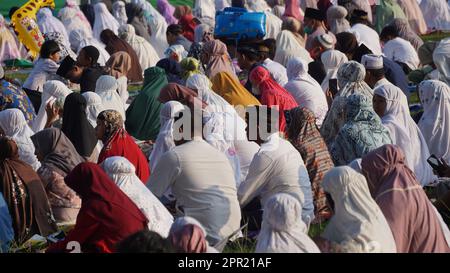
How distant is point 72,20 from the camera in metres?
19.7

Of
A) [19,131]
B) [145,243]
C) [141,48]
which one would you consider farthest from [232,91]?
[145,243]

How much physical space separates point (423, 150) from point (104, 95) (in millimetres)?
3130

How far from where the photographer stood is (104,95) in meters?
11.9

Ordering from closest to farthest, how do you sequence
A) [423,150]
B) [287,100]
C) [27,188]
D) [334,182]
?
[334,182]
[27,188]
[423,150]
[287,100]

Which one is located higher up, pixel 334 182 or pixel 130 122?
pixel 334 182

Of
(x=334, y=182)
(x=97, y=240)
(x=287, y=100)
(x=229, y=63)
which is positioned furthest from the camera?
(x=229, y=63)

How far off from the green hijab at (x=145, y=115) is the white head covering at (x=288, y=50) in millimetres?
3044

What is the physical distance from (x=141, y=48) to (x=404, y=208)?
387 inches

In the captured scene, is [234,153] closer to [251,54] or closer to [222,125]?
[222,125]

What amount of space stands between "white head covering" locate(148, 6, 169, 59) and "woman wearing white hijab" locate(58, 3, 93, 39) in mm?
998

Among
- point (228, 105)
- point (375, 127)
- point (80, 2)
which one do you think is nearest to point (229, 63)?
point (228, 105)

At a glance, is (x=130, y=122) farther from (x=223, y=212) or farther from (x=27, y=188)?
(x=223, y=212)

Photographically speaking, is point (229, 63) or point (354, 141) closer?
point (354, 141)

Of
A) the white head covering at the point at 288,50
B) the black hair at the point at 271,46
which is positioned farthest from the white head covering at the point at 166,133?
the white head covering at the point at 288,50
